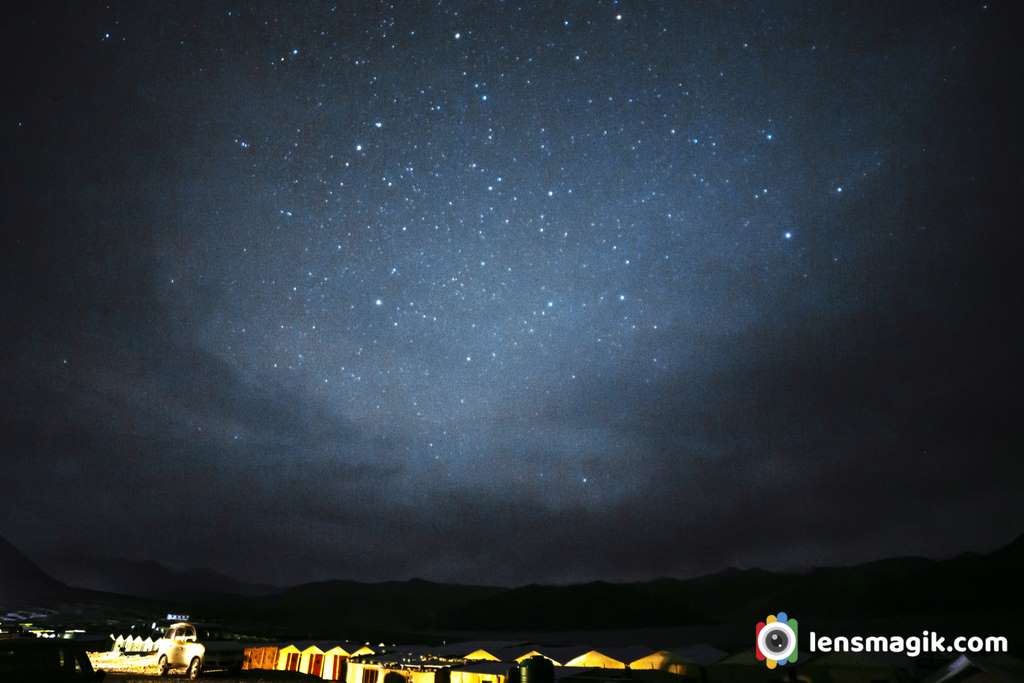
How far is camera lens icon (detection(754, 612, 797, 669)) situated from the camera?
120 feet

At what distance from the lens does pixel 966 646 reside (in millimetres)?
44031

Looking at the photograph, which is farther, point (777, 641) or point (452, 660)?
point (452, 660)

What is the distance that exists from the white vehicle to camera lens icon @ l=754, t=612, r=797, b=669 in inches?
999

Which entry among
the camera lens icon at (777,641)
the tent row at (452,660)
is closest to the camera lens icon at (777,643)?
the camera lens icon at (777,641)

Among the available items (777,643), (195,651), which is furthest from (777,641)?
(195,651)

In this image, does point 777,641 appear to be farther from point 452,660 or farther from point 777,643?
point 452,660

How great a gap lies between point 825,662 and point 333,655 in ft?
93.4

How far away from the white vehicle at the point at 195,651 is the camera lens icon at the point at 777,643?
25.4 metres

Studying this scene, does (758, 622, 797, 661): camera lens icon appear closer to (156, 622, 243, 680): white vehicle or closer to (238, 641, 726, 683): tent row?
(238, 641, 726, 683): tent row

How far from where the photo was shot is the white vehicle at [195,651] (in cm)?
3106

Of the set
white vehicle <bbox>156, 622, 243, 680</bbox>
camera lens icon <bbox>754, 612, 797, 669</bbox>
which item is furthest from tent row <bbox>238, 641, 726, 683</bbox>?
white vehicle <bbox>156, 622, 243, 680</bbox>

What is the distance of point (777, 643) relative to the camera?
37094mm

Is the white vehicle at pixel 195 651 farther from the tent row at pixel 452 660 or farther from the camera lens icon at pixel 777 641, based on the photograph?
the camera lens icon at pixel 777 641

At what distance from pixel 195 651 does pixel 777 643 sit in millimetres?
27736
